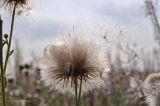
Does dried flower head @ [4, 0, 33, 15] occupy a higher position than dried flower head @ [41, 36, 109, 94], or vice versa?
dried flower head @ [4, 0, 33, 15]

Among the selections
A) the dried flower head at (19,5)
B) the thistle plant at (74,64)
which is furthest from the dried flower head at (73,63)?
the dried flower head at (19,5)

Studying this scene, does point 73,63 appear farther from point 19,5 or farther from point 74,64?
point 19,5

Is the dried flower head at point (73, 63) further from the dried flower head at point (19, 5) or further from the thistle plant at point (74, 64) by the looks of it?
the dried flower head at point (19, 5)

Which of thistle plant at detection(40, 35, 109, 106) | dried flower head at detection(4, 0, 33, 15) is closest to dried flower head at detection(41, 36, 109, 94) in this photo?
thistle plant at detection(40, 35, 109, 106)

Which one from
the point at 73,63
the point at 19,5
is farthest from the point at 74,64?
the point at 19,5

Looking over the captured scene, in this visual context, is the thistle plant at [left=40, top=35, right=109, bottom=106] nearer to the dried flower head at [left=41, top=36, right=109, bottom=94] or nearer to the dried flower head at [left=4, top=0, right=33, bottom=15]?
the dried flower head at [left=41, top=36, right=109, bottom=94]

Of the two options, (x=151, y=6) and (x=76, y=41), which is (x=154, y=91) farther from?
(x=151, y=6)

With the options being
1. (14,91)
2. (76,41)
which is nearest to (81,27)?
(76,41)
